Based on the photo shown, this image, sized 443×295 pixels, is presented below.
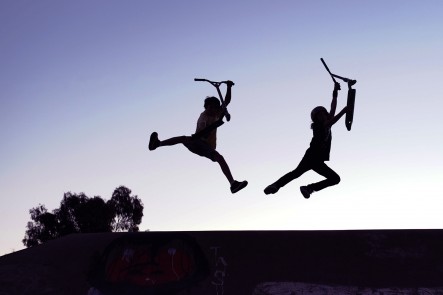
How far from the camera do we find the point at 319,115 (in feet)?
27.5

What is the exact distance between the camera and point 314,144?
27.6 feet

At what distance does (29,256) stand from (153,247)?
213cm

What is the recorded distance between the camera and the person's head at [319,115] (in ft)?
27.4

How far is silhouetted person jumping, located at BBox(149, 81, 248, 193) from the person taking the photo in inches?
336

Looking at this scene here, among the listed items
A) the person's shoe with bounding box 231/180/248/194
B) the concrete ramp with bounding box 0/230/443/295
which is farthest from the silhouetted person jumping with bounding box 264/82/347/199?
the concrete ramp with bounding box 0/230/443/295

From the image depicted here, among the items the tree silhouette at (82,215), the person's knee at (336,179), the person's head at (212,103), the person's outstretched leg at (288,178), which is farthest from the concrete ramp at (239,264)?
the tree silhouette at (82,215)

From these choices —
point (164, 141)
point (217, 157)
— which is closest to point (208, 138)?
point (217, 157)

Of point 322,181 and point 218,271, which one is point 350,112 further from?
point 218,271

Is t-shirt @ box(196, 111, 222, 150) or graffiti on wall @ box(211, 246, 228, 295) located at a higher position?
t-shirt @ box(196, 111, 222, 150)

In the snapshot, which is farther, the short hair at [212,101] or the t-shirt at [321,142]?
the short hair at [212,101]

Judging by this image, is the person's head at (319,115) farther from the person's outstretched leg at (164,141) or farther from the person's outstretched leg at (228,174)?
the person's outstretched leg at (164,141)

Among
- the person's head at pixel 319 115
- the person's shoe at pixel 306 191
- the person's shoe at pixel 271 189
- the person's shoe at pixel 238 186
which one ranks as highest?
the person's head at pixel 319 115

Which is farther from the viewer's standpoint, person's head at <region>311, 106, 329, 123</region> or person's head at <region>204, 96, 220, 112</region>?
person's head at <region>204, 96, 220, 112</region>

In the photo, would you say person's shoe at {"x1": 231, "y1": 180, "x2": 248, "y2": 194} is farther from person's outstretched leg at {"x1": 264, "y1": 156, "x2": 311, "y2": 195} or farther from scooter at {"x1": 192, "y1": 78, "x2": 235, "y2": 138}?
scooter at {"x1": 192, "y1": 78, "x2": 235, "y2": 138}
